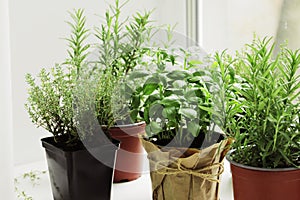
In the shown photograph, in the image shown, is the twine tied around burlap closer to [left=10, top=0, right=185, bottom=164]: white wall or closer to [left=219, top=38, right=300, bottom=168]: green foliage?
[left=219, top=38, right=300, bottom=168]: green foliage

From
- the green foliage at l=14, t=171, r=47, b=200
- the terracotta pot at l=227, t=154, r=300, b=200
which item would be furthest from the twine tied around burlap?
the green foliage at l=14, t=171, r=47, b=200

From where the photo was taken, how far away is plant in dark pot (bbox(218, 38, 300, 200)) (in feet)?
2.54

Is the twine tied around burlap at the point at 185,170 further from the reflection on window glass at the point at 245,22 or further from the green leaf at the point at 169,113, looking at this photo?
the reflection on window glass at the point at 245,22

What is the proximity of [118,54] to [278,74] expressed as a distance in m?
0.39

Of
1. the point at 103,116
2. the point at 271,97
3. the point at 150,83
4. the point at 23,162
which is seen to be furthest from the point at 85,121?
the point at 23,162

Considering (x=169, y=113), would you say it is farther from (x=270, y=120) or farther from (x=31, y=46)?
(x=31, y=46)

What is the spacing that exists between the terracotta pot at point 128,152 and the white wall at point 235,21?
657mm

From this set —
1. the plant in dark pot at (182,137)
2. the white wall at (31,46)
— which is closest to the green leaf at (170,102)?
the plant in dark pot at (182,137)

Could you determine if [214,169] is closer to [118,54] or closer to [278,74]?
[278,74]

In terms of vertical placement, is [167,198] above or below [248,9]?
below

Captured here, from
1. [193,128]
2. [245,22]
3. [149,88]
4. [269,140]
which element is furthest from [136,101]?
[245,22]

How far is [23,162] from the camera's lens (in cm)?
139

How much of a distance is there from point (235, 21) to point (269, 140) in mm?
893

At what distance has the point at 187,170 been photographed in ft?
2.90
